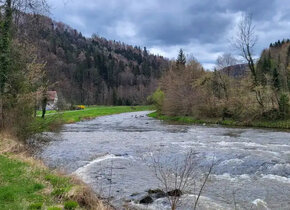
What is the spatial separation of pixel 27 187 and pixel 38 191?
310 millimetres

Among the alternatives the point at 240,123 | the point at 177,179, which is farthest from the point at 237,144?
the point at 240,123

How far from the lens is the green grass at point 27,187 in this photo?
580cm

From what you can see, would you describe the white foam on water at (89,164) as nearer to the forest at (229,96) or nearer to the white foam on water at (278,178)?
the white foam on water at (278,178)

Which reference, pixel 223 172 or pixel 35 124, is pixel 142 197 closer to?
pixel 223 172

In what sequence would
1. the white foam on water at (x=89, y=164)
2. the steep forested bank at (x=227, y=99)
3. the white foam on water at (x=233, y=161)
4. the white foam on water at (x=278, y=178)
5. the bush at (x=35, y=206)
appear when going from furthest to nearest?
the steep forested bank at (x=227, y=99) → the white foam on water at (x=233, y=161) → the white foam on water at (x=89, y=164) → the white foam on water at (x=278, y=178) → the bush at (x=35, y=206)

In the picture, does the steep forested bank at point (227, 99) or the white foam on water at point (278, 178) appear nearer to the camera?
the white foam on water at point (278, 178)

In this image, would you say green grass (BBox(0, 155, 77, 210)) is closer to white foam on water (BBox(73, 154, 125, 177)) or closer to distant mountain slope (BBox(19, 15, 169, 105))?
white foam on water (BBox(73, 154, 125, 177))

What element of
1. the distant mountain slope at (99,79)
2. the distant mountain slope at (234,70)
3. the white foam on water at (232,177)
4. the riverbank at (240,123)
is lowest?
the white foam on water at (232,177)

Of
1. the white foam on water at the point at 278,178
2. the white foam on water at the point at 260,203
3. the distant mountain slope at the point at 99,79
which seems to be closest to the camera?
the white foam on water at the point at 260,203

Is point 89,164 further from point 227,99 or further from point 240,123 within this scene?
point 227,99

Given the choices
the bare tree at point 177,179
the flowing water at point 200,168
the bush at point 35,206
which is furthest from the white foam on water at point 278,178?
the bush at point 35,206

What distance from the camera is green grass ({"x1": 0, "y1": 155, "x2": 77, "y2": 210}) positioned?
19.0ft

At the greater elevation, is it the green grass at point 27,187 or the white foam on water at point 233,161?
the green grass at point 27,187

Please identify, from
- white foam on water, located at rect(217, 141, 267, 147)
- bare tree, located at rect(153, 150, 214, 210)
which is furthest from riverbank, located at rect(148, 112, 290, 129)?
bare tree, located at rect(153, 150, 214, 210)
